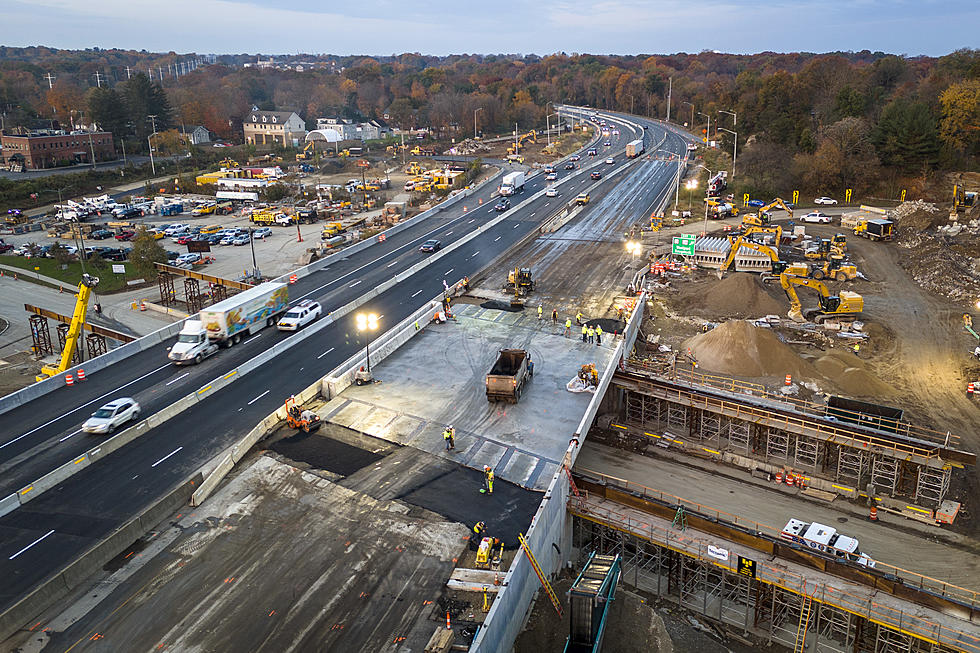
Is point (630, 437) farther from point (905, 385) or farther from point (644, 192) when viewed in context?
point (644, 192)

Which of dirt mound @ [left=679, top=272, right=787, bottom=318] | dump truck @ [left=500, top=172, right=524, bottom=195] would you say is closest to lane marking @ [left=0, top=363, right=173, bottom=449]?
dirt mound @ [left=679, top=272, right=787, bottom=318]

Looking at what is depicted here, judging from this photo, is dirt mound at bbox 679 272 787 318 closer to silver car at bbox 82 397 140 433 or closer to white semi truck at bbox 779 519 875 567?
white semi truck at bbox 779 519 875 567

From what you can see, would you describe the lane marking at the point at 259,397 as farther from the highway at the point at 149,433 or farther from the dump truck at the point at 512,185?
the dump truck at the point at 512,185

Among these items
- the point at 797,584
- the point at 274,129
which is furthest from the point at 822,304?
the point at 274,129

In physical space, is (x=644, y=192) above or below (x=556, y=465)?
above

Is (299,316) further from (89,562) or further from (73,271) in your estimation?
(73,271)

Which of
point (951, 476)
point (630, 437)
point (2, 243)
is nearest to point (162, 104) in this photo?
point (2, 243)

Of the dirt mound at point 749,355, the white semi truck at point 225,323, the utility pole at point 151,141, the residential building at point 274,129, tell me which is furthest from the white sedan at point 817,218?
the residential building at point 274,129
